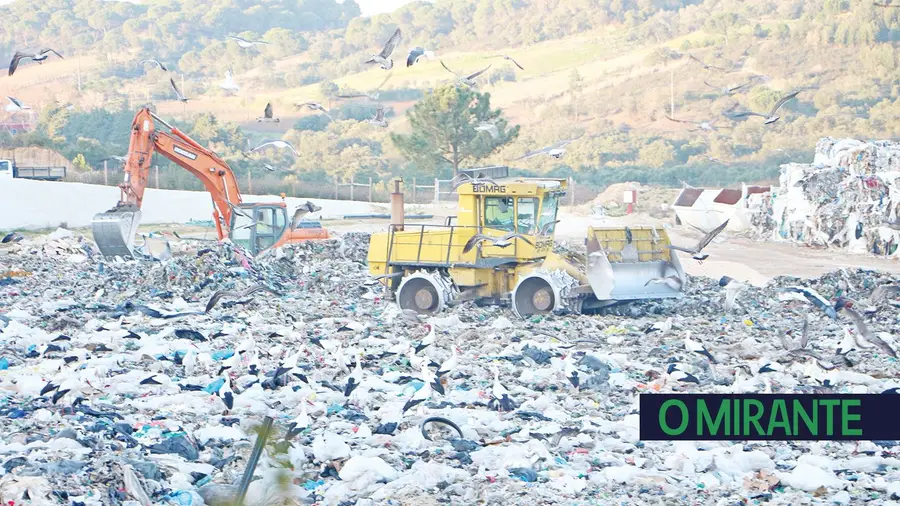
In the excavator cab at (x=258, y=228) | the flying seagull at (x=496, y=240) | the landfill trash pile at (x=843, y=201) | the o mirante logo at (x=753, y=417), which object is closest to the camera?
the o mirante logo at (x=753, y=417)

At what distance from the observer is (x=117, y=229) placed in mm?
17047

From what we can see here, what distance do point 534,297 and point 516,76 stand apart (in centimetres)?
7219

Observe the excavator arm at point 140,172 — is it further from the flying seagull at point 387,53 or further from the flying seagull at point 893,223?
the flying seagull at point 893,223

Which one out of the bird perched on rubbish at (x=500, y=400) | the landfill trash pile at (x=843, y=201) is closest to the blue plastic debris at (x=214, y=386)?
the bird perched on rubbish at (x=500, y=400)

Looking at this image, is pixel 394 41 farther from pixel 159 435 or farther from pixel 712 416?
pixel 712 416

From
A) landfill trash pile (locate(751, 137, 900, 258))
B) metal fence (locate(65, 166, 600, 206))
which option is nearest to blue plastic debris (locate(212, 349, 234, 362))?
landfill trash pile (locate(751, 137, 900, 258))

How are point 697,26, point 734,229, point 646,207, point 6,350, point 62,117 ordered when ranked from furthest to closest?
point 697,26 → point 62,117 → point 646,207 → point 734,229 → point 6,350

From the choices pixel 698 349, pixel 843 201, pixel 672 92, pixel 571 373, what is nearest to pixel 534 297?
pixel 698 349

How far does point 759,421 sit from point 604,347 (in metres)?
7.63

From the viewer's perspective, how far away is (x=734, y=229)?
31.2 metres

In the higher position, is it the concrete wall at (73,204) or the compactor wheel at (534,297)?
the concrete wall at (73,204)

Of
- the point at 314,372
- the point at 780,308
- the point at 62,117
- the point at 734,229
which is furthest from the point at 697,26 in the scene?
the point at 314,372

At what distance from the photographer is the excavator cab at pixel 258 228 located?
18.9 metres

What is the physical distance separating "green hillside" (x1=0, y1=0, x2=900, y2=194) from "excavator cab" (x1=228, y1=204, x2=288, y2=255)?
59.9 ft
